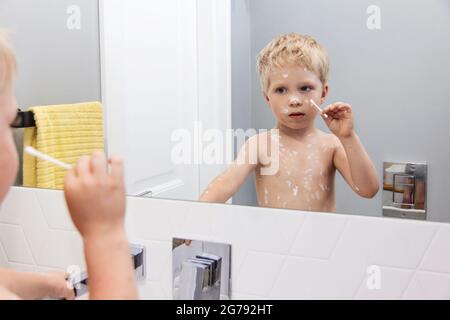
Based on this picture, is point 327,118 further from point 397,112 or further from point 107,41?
point 107,41

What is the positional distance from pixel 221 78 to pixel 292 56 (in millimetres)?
138

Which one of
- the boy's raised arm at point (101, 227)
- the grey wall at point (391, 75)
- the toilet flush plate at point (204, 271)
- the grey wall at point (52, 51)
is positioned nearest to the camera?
the boy's raised arm at point (101, 227)

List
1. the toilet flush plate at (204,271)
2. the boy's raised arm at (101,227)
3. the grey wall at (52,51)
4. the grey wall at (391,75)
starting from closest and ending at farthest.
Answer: the boy's raised arm at (101,227) → the grey wall at (391,75) → the toilet flush plate at (204,271) → the grey wall at (52,51)

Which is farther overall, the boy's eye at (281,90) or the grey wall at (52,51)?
the grey wall at (52,51)

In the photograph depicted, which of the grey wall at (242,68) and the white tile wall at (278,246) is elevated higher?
the grey wall at (242,68)

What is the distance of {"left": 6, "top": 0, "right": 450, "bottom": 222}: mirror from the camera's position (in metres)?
0.88

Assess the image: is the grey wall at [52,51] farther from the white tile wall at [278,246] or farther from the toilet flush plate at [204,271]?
the toilet flush plate at [204,271]

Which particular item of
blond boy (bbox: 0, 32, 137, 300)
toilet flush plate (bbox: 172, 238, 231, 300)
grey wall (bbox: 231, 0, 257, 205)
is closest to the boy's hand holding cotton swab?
grey wall (bbox: 231, 0, 257, 205)

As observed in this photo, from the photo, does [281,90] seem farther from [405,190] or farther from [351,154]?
[405,190]

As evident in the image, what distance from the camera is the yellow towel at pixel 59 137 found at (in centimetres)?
115

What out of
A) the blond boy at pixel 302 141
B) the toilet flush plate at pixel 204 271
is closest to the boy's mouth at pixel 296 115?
the blond boy at pixel 302 141

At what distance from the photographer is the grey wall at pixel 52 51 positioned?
3.74 ft

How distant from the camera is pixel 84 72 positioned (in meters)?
1.15

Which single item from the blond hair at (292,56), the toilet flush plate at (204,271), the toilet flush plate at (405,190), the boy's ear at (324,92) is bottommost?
the toilet flush plate at (204,271)
